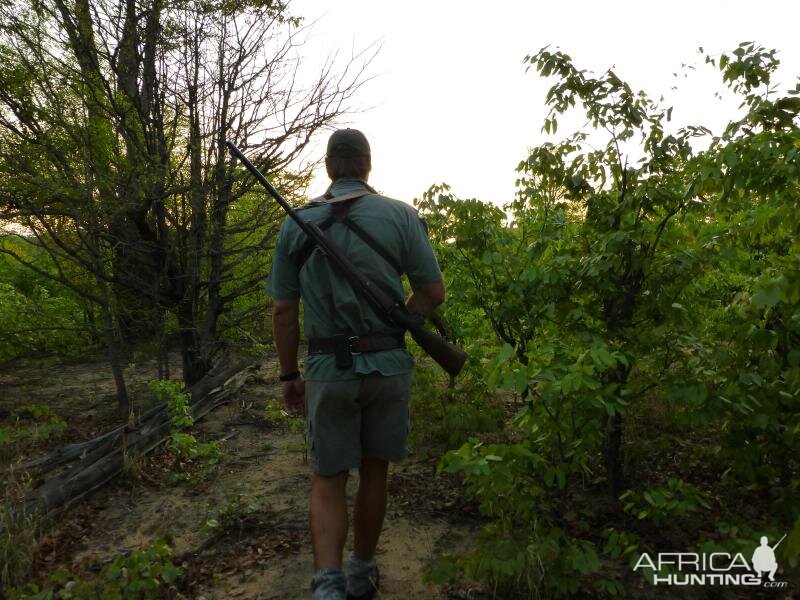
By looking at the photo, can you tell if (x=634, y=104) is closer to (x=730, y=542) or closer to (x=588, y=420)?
(x=588, y=420)

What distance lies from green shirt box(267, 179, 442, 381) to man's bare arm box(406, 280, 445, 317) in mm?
115

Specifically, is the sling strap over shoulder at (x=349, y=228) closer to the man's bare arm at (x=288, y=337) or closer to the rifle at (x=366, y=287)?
the rifle at (x=366, y=287)

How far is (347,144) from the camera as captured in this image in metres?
2.95

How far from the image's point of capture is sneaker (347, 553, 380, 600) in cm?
303

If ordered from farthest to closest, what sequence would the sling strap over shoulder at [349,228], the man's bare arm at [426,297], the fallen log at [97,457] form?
the fallen log at [97,457] < the man's bare arm at [426,297] < the sling strap over shoulder at [349,228]

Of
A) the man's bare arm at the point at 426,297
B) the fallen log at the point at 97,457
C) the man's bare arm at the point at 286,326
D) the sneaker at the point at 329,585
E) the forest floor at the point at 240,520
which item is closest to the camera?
the sneaker at the point at 329,585

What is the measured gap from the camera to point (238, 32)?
6.45 meters

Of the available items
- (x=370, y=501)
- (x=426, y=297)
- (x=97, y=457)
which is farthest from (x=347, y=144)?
(x=97, y=457)

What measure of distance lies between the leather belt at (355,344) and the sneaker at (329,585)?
0.96 metres

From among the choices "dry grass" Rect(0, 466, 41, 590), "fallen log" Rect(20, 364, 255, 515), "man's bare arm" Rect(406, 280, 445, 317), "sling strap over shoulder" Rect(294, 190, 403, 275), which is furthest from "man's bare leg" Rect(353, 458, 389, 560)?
"fallen log" Rect(20, 364, 255, 515)

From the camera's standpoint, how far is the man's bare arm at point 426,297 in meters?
3.04

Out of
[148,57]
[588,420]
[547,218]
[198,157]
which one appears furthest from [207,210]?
[588,420]

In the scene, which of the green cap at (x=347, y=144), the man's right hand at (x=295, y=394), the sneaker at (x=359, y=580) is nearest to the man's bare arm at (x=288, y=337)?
the man's right hand at (x=295, y=394)

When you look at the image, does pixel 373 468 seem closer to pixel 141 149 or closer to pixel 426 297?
pixel 426 297
